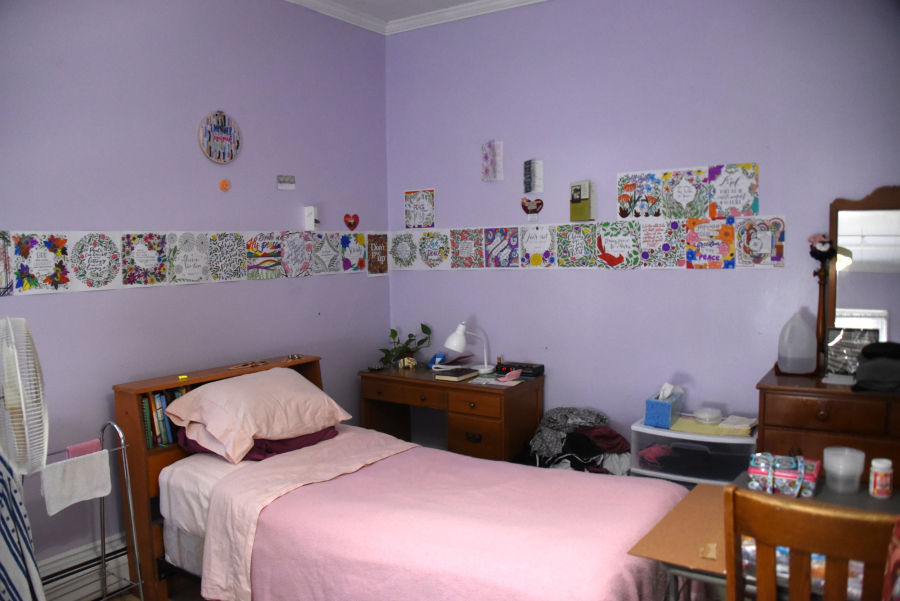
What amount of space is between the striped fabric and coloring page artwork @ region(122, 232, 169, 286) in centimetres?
125

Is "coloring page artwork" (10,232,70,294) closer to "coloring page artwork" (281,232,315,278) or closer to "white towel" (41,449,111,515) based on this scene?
"white towel" (41,449,111,515)

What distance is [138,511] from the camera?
2.80 m

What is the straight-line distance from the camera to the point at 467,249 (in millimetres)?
4125

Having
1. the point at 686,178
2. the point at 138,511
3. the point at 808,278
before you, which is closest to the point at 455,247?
the point at 686,178

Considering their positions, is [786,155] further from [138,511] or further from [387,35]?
[138,511]

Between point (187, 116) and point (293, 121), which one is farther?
point (293, 121)

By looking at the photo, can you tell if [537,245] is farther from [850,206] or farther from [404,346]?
[850,206]

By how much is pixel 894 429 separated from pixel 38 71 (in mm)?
3742

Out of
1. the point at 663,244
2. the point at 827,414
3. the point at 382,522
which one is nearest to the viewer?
the point at 382,522

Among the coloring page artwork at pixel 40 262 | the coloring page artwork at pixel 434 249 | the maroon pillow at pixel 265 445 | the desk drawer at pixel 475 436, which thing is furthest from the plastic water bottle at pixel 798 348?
the coloring page artwork at pixel 40 262

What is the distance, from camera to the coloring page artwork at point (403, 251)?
4.34 metres

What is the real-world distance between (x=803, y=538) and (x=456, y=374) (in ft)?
8.51

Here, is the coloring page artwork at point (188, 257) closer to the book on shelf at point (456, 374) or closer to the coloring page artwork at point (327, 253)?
the coloring page artwork at point (327, 253)

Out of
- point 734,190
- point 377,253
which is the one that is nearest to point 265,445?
point 377,253
